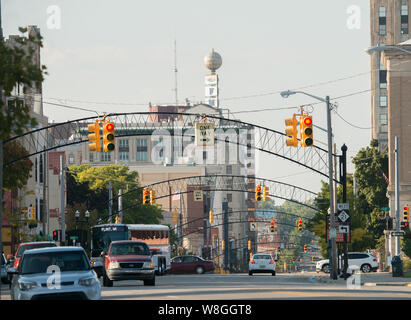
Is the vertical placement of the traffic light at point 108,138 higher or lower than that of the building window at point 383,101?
lower

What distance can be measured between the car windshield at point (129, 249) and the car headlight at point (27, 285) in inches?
645

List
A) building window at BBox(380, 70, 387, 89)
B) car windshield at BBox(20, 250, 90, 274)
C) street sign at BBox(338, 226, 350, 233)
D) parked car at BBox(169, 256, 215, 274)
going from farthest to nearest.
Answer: building window at BBox(380, 70, 387, 89)
parked car at BBox(169, 256, 215, 274)
street sign at BBox(338, 226, 350, 233)
car windshield at BBox(20, 250, 90, 274)

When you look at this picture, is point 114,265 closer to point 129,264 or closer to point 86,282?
point 129,264

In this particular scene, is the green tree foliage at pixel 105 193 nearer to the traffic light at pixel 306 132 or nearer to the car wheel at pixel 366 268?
the car wheel at pixel 366 268

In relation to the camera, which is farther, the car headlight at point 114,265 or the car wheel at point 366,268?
the car wheel at point 366,268

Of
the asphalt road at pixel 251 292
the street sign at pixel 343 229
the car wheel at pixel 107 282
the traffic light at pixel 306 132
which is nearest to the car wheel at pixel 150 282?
the asphalt road at pixel 251 292

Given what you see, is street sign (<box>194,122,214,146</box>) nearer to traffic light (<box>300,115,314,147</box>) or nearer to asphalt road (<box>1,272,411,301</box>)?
asphalt road (<box>1,272,411,301</box>)

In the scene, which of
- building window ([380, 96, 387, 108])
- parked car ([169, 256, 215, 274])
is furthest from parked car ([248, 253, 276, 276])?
building window ([380, 96, 387, 108])

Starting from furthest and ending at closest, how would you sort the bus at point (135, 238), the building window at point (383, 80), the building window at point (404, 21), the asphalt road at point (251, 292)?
the building window at point (383, 80)
the building window at point (404, 21)
the bus at point (135, 238)
the asphalt road at point (251, 292)

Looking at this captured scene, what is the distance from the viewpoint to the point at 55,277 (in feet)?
80.2

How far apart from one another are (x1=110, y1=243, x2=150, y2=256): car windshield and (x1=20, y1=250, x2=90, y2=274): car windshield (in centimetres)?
1524

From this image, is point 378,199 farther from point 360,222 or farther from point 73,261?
point 73,261

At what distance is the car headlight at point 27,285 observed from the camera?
79.6ft

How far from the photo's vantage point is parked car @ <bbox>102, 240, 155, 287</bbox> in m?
39.8
